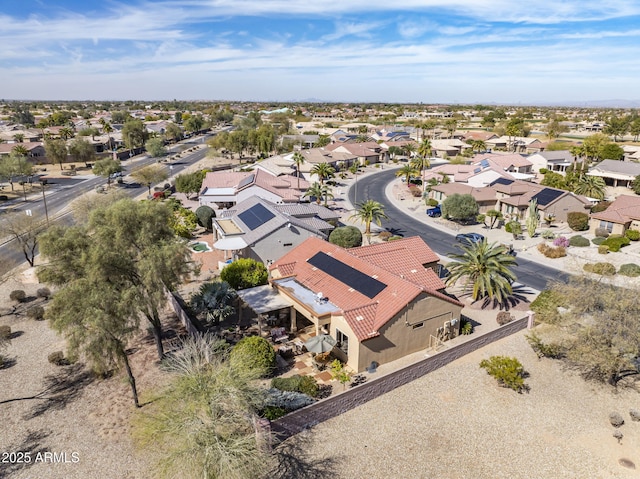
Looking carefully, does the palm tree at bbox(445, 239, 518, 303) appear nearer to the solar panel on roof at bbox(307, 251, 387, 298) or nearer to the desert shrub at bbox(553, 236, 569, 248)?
the solar panel on roof at bbox(307, 251, 387, 298)

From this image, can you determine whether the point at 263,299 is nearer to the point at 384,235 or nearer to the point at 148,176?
the point at 384,235

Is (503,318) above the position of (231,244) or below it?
below

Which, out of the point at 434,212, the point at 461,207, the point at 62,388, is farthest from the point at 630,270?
the point at 62,388

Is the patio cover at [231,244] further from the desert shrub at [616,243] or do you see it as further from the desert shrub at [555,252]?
the desert shrub at [616,243]

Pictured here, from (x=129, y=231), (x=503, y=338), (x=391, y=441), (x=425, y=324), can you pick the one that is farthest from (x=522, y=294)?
(x=129, y=231)

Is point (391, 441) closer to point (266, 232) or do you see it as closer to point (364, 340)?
point (364, 340)
